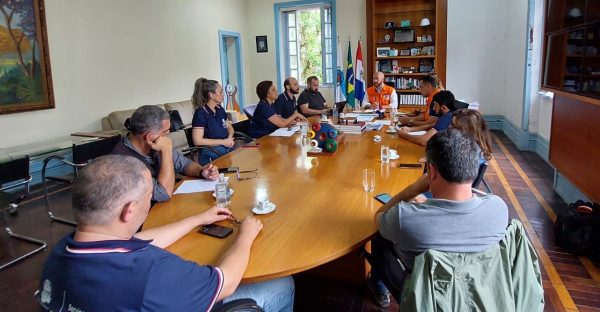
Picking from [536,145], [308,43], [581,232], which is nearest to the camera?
[581,232]

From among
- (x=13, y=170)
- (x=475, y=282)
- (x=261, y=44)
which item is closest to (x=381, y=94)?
(x=261, y=44)

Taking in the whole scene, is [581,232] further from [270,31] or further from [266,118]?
[270,31]

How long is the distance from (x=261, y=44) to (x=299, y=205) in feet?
24.4

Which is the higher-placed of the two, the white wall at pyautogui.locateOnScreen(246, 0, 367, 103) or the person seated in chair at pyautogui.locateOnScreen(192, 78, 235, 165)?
the white wall at pyautogui.locateOnScreen(246, 0, 367, 103)

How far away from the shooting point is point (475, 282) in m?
1.17

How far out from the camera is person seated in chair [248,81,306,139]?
4207mm

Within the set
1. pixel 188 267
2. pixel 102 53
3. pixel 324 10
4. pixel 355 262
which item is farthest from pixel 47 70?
pixel 324 10

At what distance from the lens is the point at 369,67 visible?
7902 millimetres

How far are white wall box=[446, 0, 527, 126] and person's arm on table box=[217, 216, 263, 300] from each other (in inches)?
252

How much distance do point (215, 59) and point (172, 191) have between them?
243 inches

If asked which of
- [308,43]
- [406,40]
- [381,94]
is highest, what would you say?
[308,43]

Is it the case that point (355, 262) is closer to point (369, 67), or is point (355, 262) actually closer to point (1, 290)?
point (1, 290)

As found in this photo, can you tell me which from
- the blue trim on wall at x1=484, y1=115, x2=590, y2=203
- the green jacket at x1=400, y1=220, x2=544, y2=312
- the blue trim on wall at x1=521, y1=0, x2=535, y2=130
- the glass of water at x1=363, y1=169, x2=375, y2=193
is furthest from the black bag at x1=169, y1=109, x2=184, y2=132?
the green jacket at x1=400, y1=220, x2=544, y2=312

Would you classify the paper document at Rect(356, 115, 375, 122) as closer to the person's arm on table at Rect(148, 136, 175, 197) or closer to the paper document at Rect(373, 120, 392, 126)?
the paper document at Rect(373, 120, 392, 126)
